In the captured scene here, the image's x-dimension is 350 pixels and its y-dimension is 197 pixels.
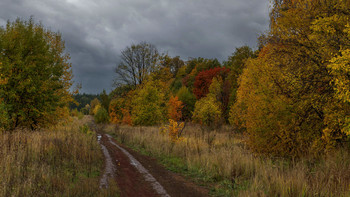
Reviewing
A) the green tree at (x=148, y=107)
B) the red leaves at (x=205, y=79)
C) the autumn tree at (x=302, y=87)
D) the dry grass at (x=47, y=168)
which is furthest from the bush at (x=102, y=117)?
the autumn tree at (x=302, y=87)

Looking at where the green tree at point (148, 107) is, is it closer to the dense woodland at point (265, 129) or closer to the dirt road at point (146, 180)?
the dense woodland at point (265, 129)

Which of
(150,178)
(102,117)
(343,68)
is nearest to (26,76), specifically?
(150,178)

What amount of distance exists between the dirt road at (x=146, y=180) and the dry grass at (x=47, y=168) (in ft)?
2.17

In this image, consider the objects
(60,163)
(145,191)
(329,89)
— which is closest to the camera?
(145,191)

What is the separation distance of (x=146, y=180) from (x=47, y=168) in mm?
3702

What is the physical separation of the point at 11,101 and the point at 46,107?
7.00 ft

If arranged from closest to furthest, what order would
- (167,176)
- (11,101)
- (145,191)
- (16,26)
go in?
(145,191), (167,176), (11,101), (16,26)

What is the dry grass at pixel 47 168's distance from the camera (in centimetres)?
593

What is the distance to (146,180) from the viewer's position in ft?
28.6

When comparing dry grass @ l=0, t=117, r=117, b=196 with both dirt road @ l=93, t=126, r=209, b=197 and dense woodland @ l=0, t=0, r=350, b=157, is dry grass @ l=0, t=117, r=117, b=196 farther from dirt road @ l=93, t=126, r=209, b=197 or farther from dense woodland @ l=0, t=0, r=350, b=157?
dense woodland @ l=0, t=0, r=350, b=157

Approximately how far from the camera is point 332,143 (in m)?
8.41

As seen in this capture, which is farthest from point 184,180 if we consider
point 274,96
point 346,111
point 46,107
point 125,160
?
point 46,107

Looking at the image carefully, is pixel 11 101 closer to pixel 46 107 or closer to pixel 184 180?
pixel 46 107

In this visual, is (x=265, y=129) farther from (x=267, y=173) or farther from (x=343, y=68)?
(x=343, y=68)
